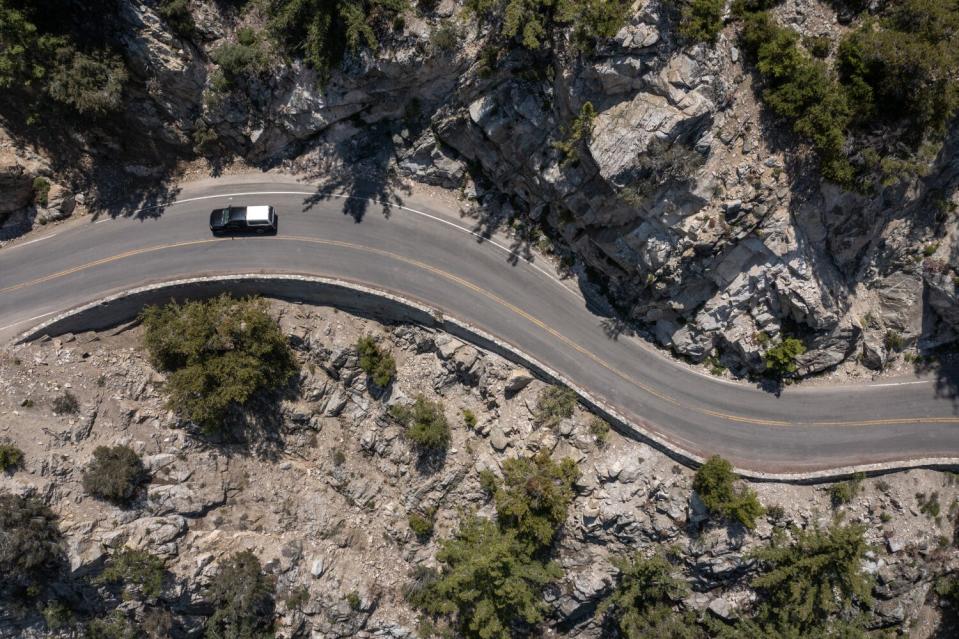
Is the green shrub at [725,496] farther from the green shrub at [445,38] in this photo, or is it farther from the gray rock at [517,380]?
the green shrub at [445,38]

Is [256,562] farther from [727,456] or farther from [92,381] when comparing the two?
[727,456]

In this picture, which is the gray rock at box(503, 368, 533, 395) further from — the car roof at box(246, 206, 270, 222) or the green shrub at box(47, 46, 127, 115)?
the green shrub at box(47, 46, 127, 115)

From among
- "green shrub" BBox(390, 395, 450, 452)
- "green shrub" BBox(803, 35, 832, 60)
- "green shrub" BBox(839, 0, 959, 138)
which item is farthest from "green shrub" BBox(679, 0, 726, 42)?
"green shrub" BBox(390, 395, 450, 452)

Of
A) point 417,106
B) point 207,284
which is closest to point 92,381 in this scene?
point 207,284

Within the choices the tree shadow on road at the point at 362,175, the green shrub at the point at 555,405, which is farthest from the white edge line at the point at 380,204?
the green shrub at the point at 555,405

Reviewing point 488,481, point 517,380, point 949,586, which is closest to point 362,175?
point 517,380

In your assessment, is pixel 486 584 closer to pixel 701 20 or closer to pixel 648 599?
pixel 648 599
